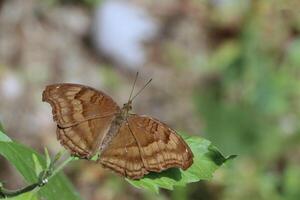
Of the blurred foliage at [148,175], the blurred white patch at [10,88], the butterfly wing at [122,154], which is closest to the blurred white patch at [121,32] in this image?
the blurred white patch at [10,88]

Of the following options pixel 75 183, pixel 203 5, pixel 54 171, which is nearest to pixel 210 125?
pixel 75 183

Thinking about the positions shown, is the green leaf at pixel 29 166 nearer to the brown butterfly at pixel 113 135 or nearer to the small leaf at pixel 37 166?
the small leaf at pixel 37 166

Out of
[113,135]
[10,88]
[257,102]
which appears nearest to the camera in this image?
[113,135]

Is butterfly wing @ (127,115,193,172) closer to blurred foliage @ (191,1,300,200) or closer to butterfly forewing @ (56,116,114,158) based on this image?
butterfly forewing @ (56,116,114,158)

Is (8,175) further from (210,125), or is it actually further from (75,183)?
(210,125)

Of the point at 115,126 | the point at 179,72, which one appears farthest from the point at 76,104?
the point at 179,72

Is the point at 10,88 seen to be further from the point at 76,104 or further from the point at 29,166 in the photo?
the point at 29,166

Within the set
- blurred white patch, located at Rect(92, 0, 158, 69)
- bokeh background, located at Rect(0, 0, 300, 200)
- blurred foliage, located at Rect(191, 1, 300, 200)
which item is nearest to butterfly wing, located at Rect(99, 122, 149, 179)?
bokeh background, located at Rect(0, 0, 300, 200)
